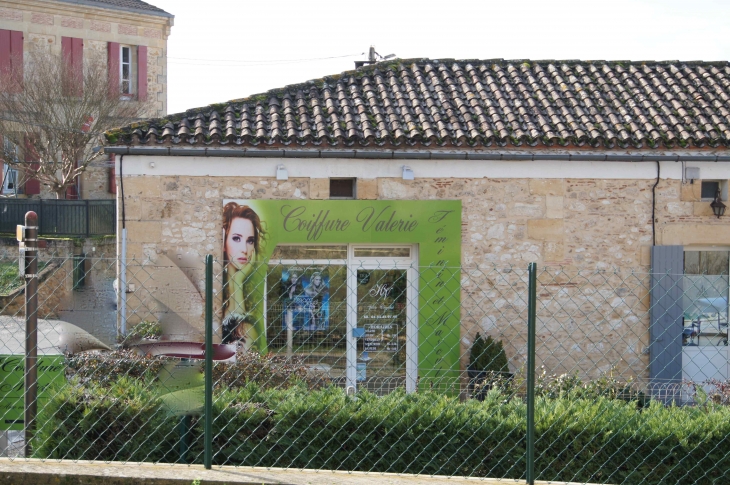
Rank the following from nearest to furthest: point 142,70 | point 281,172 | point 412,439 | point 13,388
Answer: point 412,439, point 13,388, point 281,172, point 142,70

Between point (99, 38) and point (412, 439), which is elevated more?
point (99, 38)

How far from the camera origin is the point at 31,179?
80.5 ft

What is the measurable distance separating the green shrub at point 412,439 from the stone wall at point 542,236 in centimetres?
477

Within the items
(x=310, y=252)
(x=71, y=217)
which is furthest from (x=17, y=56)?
(x=310, y=252)

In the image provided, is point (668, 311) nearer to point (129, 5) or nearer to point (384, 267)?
point (384, 267)

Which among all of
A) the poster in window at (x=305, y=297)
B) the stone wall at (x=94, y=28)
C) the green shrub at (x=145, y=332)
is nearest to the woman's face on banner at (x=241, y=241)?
the poster in window at (x=305, y=297)

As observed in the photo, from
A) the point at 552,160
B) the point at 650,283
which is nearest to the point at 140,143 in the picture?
the point at 552,160

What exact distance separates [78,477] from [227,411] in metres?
1.02

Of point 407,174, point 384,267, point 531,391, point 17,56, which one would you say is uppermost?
point 17,56

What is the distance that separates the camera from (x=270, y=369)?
8.27 meters

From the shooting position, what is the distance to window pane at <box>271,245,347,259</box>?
33.3ft

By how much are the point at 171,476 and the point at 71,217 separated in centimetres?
1813

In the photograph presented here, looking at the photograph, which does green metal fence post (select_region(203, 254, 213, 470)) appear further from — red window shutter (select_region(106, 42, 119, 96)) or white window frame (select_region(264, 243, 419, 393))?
red window shutter (select_region(106, 42, 119, 96))

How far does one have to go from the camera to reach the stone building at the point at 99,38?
25.5 metres
